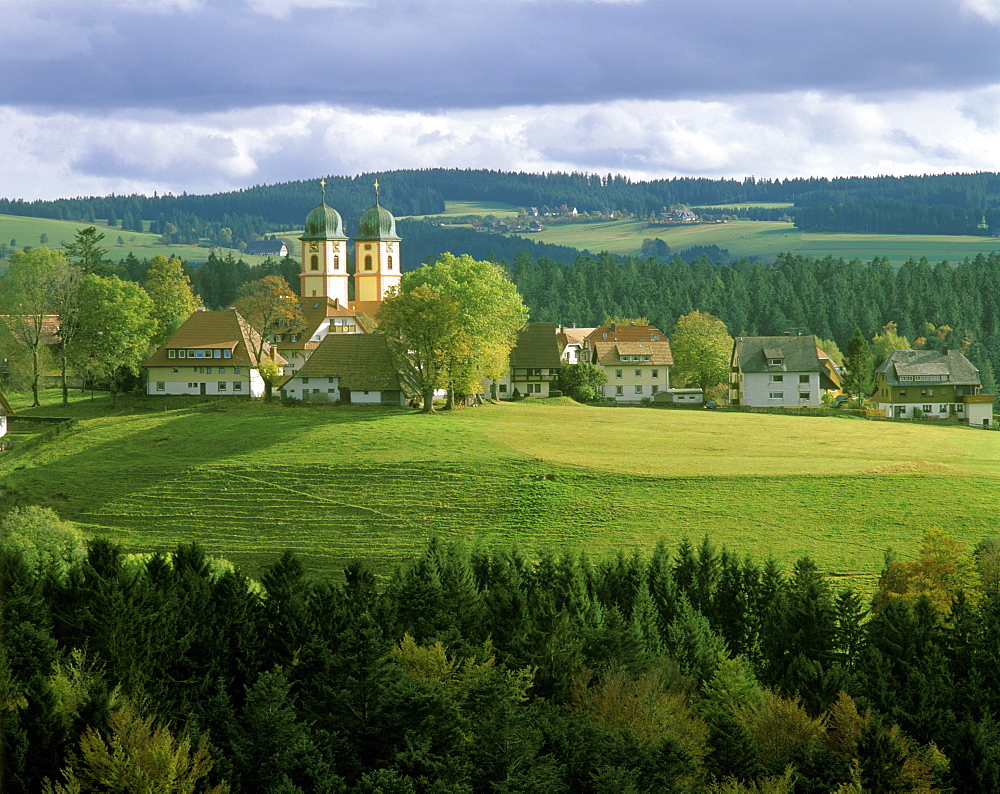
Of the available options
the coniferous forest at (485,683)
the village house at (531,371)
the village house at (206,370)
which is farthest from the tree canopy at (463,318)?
the coniferous forest at (485,683)

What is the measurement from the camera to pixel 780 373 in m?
65.8

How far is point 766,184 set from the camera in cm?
18962

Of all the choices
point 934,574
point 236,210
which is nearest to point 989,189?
point 934,574

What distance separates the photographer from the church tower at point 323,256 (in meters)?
92.9

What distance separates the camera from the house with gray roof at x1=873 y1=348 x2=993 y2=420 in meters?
60.0

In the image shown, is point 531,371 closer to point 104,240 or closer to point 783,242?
point 104,240

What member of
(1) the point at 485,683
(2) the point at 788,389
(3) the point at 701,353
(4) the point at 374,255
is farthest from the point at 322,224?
(1) the point at 485,683

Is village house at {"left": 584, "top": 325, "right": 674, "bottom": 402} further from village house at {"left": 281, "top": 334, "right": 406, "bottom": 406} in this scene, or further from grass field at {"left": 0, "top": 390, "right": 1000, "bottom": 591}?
grass field at {"left": 0, "top": 390, "right": 1000, "bottom": 591}

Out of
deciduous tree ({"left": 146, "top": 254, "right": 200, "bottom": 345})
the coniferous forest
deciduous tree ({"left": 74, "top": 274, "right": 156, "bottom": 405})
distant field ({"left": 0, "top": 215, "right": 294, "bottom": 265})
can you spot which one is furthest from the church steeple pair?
the coniferous forest

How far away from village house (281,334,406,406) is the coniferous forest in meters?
26.6

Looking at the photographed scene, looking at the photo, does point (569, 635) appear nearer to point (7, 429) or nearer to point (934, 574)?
point (934, 574)

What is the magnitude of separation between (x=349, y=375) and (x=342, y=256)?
3902 centimetres

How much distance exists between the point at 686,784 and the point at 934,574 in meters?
11.6

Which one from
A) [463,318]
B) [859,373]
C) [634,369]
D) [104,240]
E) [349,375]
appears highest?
[104,240]
